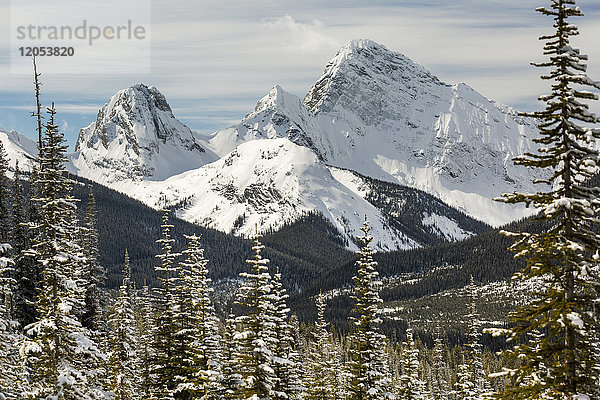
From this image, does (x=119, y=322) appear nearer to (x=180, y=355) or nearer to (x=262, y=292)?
(x=180, y=355)

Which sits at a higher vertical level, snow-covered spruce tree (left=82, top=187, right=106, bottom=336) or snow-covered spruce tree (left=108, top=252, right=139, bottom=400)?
snow-covered spruce tree (left=82, top=187, right=106, bottom=336)

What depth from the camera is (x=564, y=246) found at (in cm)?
1565

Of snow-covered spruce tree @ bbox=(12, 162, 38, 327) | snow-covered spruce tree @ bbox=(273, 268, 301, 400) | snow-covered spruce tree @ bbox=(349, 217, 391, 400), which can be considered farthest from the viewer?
snow-covered spruce tree @ bbox=(12, 162, 38, 327)

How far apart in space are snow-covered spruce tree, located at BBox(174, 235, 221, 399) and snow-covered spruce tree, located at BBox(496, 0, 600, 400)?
20563 mm

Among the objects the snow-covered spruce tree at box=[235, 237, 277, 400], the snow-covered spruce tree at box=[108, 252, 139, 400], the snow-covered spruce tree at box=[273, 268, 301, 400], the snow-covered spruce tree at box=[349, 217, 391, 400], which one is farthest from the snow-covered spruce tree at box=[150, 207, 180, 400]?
the snow-covered spruce tree at box=[349, 217, 391, 400]

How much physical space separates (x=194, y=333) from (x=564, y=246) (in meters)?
25.5

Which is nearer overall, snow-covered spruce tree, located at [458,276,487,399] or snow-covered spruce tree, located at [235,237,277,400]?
snow-covered spruce tree, located at [235,237,277,400]

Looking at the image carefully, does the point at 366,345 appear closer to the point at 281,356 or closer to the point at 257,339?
the point at 281,356

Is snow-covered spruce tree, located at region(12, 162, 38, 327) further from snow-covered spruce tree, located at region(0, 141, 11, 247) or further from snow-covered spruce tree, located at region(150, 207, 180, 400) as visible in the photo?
snow-covered spruce tree, located at region(150, 207, 180, 400)

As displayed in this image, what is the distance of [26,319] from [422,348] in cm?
15329

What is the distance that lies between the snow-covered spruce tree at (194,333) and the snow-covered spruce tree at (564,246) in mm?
20563

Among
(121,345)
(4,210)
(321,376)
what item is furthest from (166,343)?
(321,376)

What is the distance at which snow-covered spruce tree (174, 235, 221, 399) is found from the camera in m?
33.3

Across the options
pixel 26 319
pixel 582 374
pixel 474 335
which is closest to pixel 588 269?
pixel 582 374
